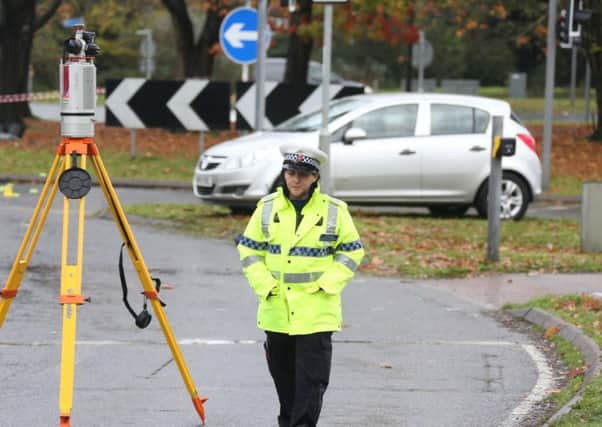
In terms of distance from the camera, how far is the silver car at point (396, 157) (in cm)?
1811

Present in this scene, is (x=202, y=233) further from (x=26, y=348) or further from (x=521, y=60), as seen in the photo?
(x=521, y=60)

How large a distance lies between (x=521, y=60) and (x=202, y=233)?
2194 inches

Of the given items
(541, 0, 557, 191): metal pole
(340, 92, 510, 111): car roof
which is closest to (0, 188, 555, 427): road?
(340, 92, 510, 111): car roof

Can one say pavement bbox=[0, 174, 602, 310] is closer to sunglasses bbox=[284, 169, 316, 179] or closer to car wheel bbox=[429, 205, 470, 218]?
car wheel bbox=[429, 205, 470, 218]

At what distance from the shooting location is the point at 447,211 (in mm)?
20203

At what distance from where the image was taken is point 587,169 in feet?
88.9

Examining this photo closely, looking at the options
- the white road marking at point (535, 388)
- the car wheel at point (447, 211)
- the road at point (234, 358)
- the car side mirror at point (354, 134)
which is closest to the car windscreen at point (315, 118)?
the car side mirror at point (354, 134)

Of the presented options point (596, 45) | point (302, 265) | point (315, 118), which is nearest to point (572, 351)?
point (302, 265)

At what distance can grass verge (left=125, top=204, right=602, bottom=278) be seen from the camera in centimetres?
Result: 1475

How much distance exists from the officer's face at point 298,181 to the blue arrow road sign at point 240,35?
15.8m

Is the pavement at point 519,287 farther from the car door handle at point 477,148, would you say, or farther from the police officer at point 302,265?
the car door handle at point 477,148

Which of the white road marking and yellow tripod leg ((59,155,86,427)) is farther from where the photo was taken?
the white road marking

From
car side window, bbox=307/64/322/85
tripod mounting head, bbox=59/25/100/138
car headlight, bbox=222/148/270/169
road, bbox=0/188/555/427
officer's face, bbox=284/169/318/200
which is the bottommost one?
car side window, bbox=307/64/322/85

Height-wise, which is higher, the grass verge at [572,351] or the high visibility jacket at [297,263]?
the high visibility jacket at [297,263]
